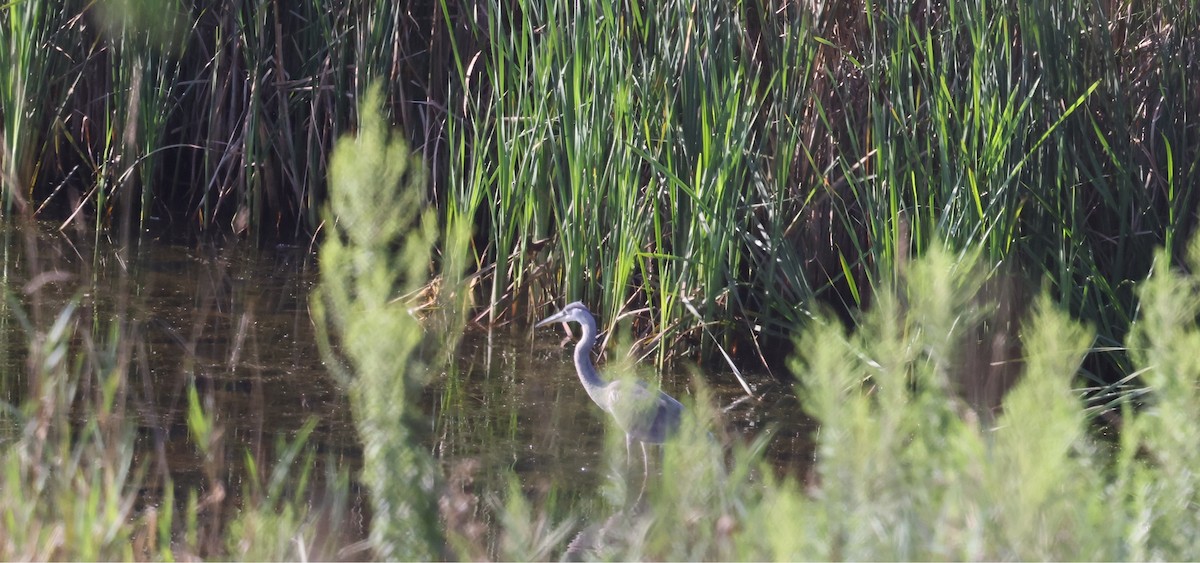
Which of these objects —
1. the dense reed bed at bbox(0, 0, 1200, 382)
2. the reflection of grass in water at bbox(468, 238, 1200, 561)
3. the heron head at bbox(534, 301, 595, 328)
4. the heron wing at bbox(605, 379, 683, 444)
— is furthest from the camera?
the heron head at bbox(534, 301, 595, 328)

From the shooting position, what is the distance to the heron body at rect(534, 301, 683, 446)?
389 cm

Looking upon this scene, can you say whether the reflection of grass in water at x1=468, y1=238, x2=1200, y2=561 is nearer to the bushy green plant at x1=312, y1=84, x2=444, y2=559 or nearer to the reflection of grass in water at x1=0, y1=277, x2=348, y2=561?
the bushy green plant at x1=312, y1=84, x2=444, y2=559

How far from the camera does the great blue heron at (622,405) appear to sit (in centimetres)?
389

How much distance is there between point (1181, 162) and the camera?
14.4ft

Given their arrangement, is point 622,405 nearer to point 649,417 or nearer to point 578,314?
point 649,417

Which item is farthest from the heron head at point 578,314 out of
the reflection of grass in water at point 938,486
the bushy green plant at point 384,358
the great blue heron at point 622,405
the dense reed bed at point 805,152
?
the bushy green plant at point 384,358

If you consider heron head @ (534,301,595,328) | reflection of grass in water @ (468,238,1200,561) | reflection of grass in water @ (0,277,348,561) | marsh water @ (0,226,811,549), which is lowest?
marsh water @ (0,226,811,549)

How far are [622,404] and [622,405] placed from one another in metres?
0.02

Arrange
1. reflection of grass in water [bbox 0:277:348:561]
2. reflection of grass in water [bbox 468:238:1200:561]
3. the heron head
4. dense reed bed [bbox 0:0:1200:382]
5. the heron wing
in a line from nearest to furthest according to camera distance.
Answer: reflection of grass in water [bbox 468:238:1200:561], reflection of grass in water [bbox 0:277:348:561], the heron wing, dense reed bed [bbox 0:0:1200:382], the heron head

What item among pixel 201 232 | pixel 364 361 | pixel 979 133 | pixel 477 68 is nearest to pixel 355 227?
pixel 364 361

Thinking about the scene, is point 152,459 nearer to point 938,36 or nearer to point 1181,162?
point 938,36

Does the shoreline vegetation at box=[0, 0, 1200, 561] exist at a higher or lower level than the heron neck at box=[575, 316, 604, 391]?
higher

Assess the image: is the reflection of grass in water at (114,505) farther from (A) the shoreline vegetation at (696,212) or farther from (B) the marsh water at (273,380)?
(B) the marsh water at (273,380)

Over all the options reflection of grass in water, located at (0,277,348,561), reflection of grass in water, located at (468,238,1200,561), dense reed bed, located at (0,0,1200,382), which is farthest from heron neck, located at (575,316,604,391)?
reflection of grass in water, located at (468,238,1200,561)
